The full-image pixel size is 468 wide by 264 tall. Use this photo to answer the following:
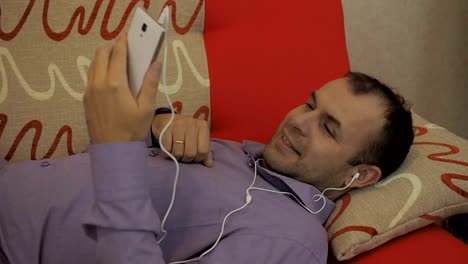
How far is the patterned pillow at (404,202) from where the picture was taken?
102cm

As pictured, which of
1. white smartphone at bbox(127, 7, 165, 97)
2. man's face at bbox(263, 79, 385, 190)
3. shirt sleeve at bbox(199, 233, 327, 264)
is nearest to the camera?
white smartphone at bbox(127, 7, 165, 97)

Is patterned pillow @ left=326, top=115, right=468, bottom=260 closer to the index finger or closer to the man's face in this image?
the man's face

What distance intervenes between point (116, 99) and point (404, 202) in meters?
0.64

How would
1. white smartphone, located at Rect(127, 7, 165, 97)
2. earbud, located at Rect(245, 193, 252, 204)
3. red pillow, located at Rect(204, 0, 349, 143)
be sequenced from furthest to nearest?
red pillow, located at Rect(204, 0, 349, 143) → earbud, located at Rect(245, 193, 252, 204) → white smartphone, located at Rect(127, 7, 165, 97)

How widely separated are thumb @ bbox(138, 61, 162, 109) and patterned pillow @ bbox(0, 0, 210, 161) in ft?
1.60

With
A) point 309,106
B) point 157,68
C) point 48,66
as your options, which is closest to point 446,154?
point 309,106

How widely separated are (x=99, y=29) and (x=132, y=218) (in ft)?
1.80

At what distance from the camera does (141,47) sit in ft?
2.23

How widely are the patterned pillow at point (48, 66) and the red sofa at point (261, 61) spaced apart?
0.18 m

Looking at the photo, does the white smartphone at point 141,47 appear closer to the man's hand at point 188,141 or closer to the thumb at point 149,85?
the thumb at point 149,85

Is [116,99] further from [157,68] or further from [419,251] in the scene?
[419,251]

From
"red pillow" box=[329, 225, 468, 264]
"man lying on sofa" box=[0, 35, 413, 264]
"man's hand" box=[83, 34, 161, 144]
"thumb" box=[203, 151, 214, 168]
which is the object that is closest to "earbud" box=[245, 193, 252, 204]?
"man lying on sofa" box=[0, 35, 413, 264]

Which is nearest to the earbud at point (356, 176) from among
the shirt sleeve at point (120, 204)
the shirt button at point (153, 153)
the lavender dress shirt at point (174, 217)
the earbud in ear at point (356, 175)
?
→ the earbud in ear at point (356, 175)

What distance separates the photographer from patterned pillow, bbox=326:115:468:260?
3.34 ft
